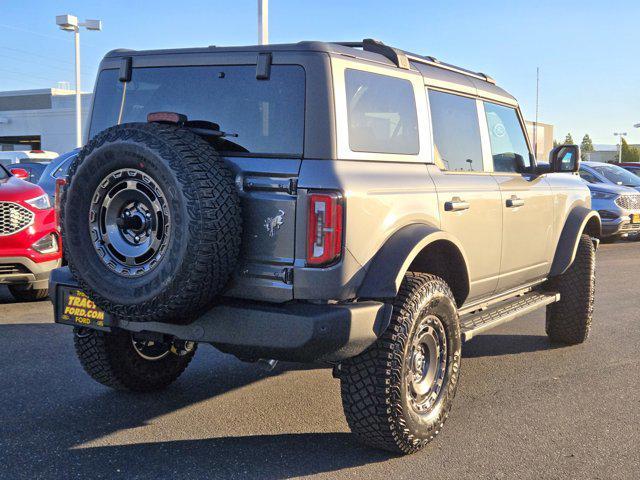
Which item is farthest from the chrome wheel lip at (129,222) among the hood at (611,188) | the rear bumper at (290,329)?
the hood at (611,188)

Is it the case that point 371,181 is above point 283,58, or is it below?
below

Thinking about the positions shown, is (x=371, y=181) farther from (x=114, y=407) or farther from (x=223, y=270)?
(x=114, y=407)

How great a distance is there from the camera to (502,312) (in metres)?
5.15

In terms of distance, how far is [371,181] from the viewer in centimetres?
365

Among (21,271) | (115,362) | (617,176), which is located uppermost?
(617,176)

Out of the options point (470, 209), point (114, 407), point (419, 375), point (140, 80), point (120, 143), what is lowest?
point (114, 407)

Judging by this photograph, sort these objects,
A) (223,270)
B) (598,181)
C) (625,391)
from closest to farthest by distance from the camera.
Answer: (223,270), (625,391), (598,181)

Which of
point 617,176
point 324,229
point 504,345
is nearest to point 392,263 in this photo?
point 324,229

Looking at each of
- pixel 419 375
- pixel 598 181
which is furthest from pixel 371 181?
pixel 598 181

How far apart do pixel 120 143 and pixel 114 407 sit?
186cm

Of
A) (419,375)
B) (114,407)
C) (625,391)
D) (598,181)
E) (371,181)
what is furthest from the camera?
(598,181)

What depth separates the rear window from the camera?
3625 mm

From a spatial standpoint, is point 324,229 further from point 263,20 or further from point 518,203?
point 263,20

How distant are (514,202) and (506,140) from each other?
62cm
